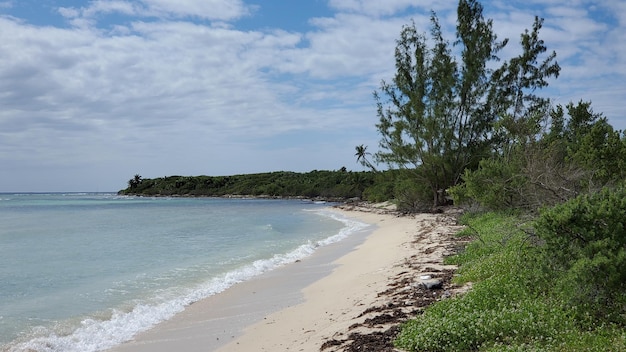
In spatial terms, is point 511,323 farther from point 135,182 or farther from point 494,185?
point 135,182

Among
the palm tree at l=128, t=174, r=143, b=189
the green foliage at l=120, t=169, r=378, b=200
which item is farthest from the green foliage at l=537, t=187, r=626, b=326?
the palm tree at l=128, t=174, r=143, b=189

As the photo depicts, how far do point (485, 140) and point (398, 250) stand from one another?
23.3 m

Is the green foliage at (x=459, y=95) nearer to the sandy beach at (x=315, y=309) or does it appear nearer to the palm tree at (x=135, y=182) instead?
the sandy beach at (x=315, y=309)

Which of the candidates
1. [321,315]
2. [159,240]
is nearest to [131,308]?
[321,315]

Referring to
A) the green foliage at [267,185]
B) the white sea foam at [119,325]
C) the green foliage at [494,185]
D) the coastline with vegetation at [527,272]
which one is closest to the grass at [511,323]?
the coastline with vegetation at [527,272]

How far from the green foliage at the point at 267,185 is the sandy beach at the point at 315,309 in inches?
3008

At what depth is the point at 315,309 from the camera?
32.8 feet

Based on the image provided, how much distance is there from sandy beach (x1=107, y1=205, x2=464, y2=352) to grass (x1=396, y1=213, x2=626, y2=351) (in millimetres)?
622

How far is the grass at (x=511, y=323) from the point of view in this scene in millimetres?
5656

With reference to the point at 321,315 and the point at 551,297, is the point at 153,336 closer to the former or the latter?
the point at 321,315

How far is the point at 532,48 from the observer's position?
119ft

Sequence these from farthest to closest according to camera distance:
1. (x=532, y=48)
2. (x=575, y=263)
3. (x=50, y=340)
→ 1. (x=532, y=48)
2. (x=50, y=340)
3. (x=575, y=263)

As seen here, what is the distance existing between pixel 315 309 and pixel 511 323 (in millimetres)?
4588

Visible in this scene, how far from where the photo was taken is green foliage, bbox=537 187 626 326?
6.23 metres
